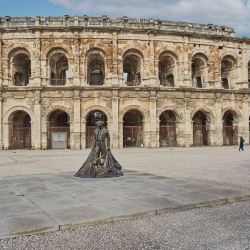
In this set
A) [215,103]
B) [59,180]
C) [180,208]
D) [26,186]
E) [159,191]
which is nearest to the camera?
[180,208]

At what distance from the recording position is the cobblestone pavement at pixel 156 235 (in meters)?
3.63

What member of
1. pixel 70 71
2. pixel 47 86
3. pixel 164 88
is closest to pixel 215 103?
pixel 164 88

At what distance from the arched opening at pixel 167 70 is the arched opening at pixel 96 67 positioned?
539cm

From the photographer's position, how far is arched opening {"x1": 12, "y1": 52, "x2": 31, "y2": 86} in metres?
25.8

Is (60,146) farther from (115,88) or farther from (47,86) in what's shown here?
(115,88)

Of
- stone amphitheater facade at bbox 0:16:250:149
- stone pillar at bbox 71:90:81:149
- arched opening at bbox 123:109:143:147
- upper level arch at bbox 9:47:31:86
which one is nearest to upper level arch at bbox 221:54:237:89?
stone amphitheater facade at bbox 0:16:250:149

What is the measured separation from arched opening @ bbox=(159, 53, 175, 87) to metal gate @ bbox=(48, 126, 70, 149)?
407 inches

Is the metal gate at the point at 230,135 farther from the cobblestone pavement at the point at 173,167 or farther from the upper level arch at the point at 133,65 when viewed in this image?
the cobblestone pavement at the point at 173,167

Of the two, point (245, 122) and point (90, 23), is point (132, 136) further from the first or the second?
point (245, 122)

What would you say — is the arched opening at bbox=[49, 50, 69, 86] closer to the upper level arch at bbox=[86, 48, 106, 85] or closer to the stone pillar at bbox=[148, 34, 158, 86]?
the upper level arch at bbox=[86, 48, 106, 85]

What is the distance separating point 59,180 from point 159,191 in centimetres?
297

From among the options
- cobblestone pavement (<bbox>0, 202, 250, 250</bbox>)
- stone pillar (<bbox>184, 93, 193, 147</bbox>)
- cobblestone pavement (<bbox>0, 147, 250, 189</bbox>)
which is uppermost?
stone pillar (<bbox>184, 93, 193, 147</bbox>)

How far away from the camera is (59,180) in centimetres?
814

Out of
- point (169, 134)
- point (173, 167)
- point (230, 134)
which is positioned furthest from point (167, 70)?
point (173, 167)
